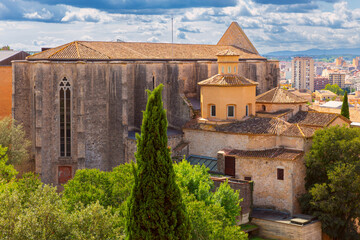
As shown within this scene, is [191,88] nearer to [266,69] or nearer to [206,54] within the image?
[206,54]

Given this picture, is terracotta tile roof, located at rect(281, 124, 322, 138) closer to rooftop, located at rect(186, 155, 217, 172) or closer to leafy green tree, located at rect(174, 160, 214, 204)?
rooftop, located at rect(186, 155, 217, 172)

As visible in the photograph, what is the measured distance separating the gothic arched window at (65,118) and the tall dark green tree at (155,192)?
19.0m

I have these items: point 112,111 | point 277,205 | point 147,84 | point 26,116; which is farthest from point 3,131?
point 277,205

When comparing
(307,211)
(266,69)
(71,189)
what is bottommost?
(307,211)

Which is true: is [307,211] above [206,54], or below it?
below

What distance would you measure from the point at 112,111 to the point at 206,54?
44.1ft


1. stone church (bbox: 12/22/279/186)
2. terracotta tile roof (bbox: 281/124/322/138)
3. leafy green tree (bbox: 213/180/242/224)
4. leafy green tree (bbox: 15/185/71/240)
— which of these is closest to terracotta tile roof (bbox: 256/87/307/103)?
stone church (bbox: 12/22/279/186)

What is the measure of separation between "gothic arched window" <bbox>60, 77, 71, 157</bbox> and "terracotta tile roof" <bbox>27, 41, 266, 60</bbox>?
2204mm

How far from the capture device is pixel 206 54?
1869 inches

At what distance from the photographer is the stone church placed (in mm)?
35938

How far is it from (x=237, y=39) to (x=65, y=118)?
82.5 ft

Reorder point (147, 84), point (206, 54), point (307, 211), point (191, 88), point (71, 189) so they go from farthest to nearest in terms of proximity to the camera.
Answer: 1. point (206, 54)
2. point (191, 88)
3. point (147, 84)
4. point (307, 211)
5. point (71, 189)

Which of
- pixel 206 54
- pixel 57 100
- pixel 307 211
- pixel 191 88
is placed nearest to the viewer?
pixel 307 211

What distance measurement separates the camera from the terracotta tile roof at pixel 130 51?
3750cm
